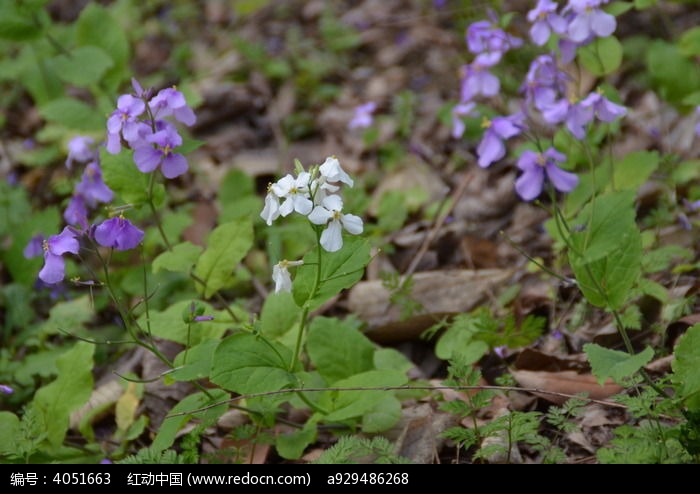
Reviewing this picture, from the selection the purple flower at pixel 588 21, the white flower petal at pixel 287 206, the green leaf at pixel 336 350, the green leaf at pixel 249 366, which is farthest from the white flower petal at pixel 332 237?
the purple flower at pixel 588 21

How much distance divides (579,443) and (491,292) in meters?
0.91

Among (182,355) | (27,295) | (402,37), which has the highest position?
(402,37)

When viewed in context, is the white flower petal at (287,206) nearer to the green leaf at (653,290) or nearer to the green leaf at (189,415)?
the green leaf at (189,415)

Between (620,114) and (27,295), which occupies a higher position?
(620,114)

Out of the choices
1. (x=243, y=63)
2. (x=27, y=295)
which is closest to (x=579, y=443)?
(x=27, y=295)

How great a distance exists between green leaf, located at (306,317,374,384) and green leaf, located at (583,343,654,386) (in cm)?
79

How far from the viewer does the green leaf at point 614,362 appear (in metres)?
1.89

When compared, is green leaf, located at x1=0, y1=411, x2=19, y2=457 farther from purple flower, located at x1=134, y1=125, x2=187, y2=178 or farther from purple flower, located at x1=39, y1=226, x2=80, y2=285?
purple flower, located at x1=134, y1=125, x2=187, y2=178

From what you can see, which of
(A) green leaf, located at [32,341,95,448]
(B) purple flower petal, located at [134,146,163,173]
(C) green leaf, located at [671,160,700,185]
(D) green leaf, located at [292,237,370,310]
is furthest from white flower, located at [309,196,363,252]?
(C) green leaf, located at [671,160,700,185]

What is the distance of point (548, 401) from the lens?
2418mm

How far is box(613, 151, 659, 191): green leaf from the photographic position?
2867 mm

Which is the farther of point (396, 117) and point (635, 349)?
point (396, 117)

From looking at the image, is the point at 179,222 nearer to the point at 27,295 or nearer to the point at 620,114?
the point at 27,295

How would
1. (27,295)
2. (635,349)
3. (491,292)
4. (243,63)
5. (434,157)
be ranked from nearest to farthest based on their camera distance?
(635,349) < (491,292) < (27,295) < (434,157) < (243,63)
